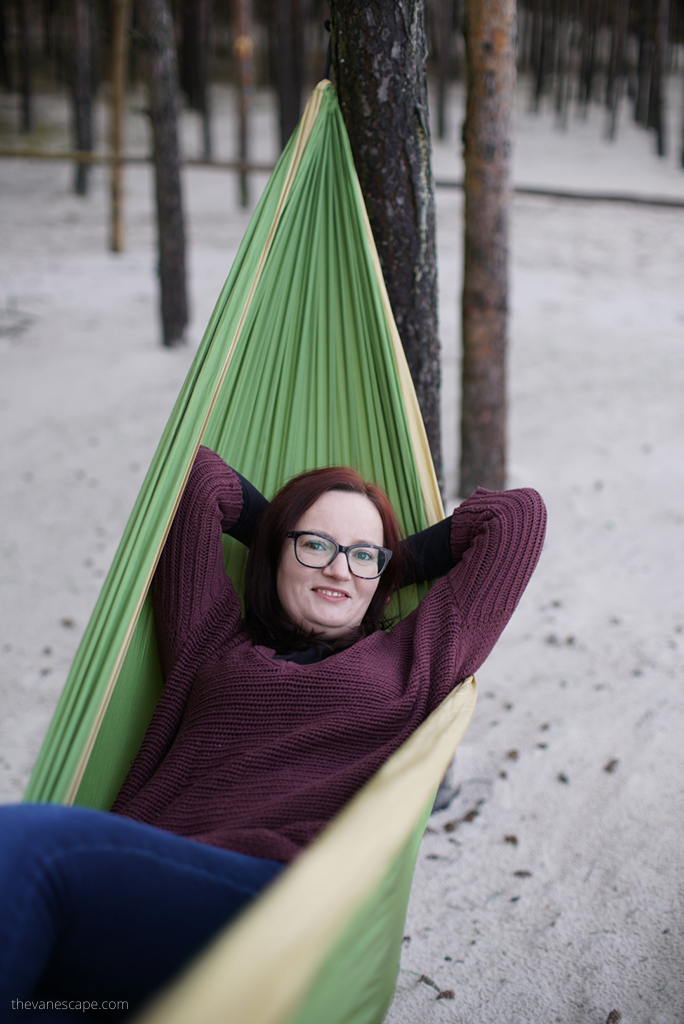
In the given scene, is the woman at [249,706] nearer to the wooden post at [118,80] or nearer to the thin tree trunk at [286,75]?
the wooden post at [118,80]

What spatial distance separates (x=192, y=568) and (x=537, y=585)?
163cm

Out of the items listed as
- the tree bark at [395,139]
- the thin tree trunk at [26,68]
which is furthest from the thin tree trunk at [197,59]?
the tree bark at [395,139]

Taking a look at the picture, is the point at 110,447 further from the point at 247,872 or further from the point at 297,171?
the point at 247,872

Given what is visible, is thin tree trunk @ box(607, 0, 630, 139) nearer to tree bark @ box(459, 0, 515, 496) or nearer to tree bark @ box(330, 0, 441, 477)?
tree bark @ box(459, 0, 515, 496)

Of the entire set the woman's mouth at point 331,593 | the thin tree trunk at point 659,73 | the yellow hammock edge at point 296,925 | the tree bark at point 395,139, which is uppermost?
the thin tree trunk at point 659,73

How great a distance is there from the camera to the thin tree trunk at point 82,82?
8.07 m

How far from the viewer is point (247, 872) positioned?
0.95 m

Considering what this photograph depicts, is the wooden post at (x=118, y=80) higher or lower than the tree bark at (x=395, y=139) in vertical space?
higher

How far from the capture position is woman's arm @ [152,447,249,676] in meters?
1.34

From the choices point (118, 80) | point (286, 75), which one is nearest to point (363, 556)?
Result: point (118, 80)

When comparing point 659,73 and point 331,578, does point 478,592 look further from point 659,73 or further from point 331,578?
point 659,73

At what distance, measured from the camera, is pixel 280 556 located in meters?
1.37

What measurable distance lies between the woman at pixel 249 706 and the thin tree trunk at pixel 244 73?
6.34 m

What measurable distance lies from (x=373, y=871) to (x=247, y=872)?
233 millimetres
